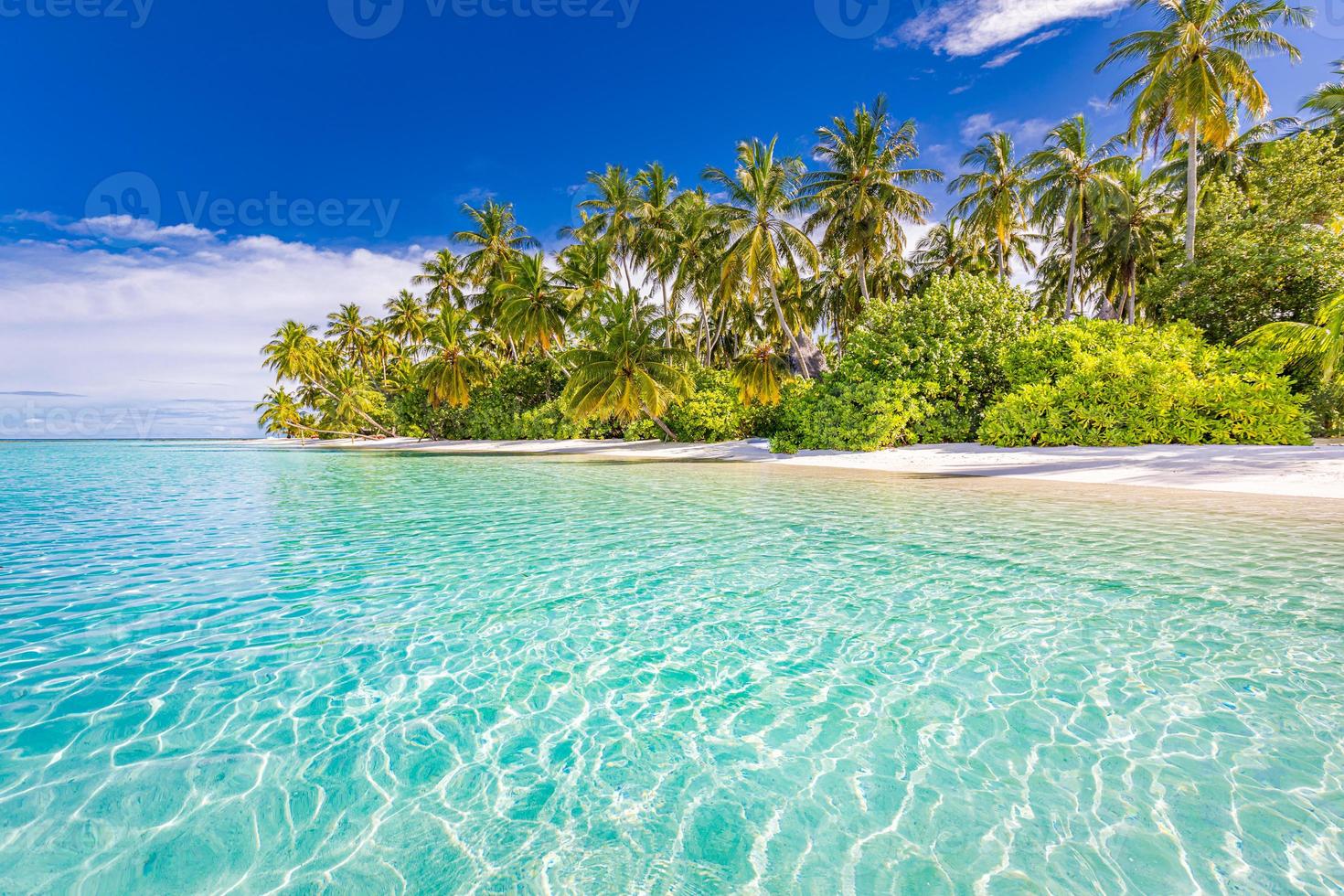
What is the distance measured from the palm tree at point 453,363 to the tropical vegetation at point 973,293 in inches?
7.1

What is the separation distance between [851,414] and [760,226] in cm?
918

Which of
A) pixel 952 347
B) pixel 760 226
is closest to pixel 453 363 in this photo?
pixel 760 226

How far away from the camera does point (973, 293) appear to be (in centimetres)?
2100

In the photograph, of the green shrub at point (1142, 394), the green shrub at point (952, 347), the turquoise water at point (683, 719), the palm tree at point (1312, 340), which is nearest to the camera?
the turquoise water at point (683, 719)

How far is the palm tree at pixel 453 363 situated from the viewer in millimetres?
36656

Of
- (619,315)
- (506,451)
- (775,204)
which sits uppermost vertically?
(775,204)

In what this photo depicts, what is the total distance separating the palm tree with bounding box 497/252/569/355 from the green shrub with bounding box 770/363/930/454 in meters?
14.9

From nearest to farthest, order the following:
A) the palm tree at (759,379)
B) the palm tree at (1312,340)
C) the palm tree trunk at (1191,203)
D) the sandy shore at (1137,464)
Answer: the palm tree at (1312,340) < the sandy shore at (1137,464) < the palm tree trunk at (1191,203) < the palm tree at (759,379)

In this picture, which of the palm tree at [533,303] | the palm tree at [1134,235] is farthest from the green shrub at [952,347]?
the palm tree at [533,303]

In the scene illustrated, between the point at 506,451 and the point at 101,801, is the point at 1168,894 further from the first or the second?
the point at 506,451

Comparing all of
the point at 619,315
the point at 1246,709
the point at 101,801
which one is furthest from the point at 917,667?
the point at 619,315

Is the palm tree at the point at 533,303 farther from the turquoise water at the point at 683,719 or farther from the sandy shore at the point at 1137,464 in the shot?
the turquoise water at the point at 683,719

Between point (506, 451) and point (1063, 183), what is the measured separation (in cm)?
2920

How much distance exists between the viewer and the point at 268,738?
3.21m
